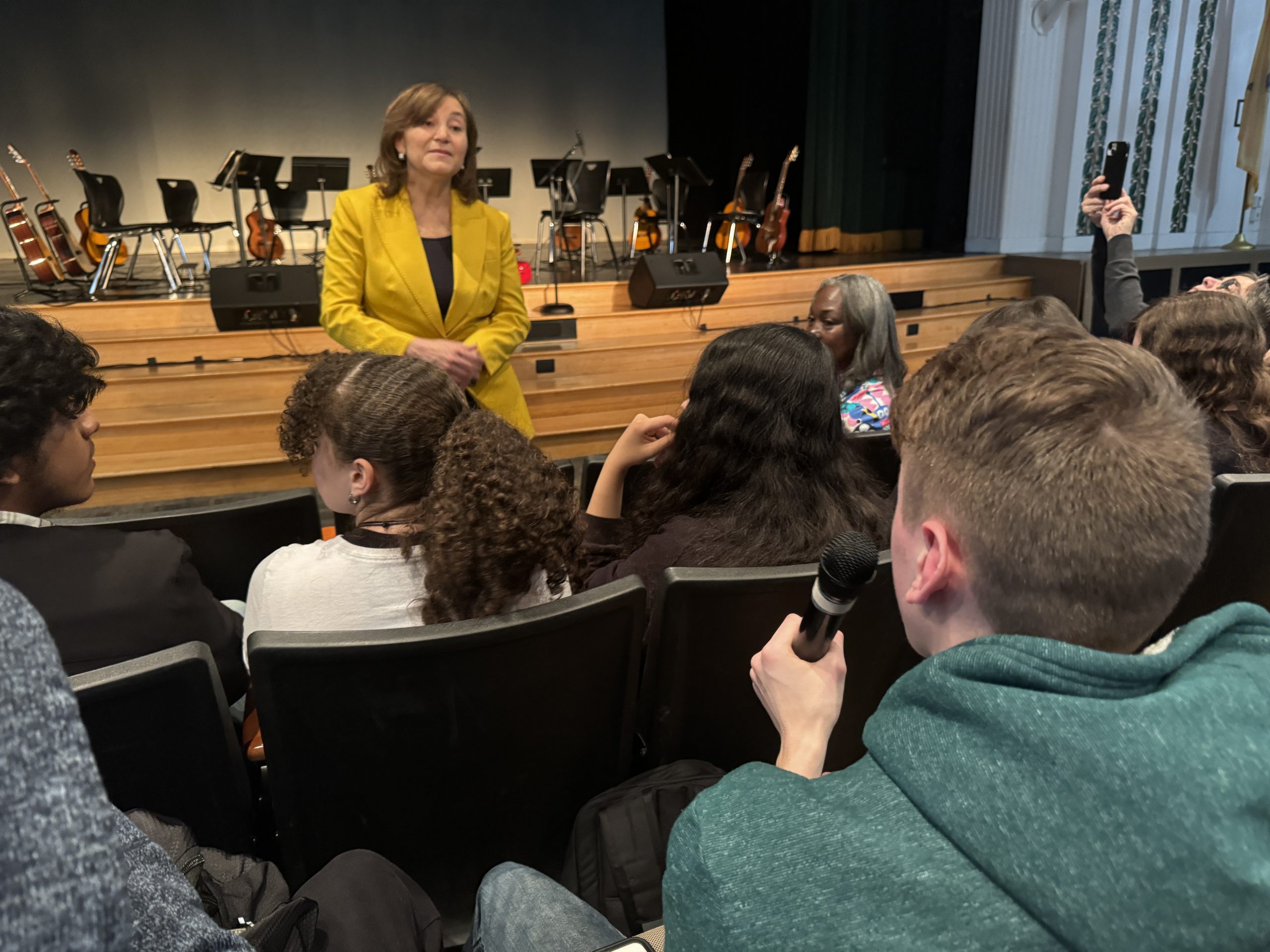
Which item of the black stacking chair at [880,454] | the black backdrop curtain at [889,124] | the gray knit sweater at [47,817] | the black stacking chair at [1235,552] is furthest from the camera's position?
the black backdrop curtain at [889,124]

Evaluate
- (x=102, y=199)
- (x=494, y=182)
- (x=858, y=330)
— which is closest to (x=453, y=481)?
(x=858, y=330)

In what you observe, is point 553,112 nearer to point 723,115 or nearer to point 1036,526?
point 723,115

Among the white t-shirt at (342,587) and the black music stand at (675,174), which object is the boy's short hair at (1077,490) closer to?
the white t-shirt at (342,587)

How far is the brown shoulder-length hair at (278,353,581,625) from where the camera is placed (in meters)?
1.16

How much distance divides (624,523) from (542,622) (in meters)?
0.62

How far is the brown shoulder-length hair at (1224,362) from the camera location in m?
1.80

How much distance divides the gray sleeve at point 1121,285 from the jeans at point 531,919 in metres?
2.68

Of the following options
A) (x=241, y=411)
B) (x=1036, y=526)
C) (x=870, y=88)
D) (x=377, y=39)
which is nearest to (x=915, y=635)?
(x=1036, y=526)

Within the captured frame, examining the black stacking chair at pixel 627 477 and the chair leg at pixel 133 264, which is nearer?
the black stacking chair at pixel 627 477

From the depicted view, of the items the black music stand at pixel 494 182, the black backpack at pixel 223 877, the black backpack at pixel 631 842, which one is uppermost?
the black music stand at pixel 494 182

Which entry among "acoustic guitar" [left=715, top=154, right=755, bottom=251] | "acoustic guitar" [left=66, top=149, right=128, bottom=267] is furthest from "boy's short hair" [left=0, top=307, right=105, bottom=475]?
"acoustic guitar" [left=715, top=154, right=755, bottom=251]

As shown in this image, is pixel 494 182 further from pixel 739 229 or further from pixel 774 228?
pixel 774 228

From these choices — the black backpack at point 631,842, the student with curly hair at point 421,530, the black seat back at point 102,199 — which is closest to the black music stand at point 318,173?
the black seat back at point 102,199

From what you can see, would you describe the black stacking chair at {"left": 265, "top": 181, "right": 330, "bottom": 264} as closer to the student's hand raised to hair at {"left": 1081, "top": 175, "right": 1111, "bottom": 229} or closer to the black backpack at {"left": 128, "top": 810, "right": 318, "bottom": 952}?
the student's hand raised to hair at {"left": 1081, "top": 175, "right": 1111, "bottom": 229}
